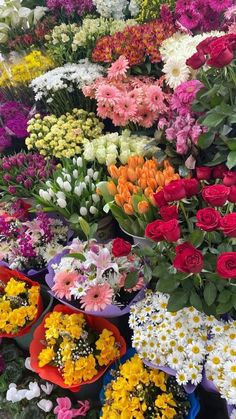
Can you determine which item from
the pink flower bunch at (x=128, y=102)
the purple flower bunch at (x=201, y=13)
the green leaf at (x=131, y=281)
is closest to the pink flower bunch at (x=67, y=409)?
the green leaf at (x=131, y=281)

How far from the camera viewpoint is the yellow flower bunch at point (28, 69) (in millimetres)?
2766

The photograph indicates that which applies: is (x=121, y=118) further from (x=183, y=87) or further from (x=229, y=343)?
(x=229, y=343)

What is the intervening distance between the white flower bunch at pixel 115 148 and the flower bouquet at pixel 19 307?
0.63 meters

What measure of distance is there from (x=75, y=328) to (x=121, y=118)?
3.16 feet

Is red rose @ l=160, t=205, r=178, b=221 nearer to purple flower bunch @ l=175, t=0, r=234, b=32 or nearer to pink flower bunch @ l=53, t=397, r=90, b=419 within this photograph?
pink flower bunch @ l=53, t=397, r=90, b=419

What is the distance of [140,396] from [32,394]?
508 mm

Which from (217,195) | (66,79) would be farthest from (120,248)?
(66,79)

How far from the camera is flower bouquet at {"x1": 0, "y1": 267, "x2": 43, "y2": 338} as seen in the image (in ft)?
5.94

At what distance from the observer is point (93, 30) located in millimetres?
2574

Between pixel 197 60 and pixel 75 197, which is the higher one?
pixel 197 60

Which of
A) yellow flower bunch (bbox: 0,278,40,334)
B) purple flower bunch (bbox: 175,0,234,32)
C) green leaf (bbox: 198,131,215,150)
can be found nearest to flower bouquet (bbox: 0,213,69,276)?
yellow flower bunch (bbox: 0,278,40,334)

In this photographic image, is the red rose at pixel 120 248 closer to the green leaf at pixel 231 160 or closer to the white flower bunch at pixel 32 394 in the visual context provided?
the green leaf at pixel 231 160

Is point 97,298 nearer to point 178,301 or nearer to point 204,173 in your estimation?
point 178,301

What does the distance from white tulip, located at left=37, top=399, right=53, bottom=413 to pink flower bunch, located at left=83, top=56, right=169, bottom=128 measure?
4.05ft
